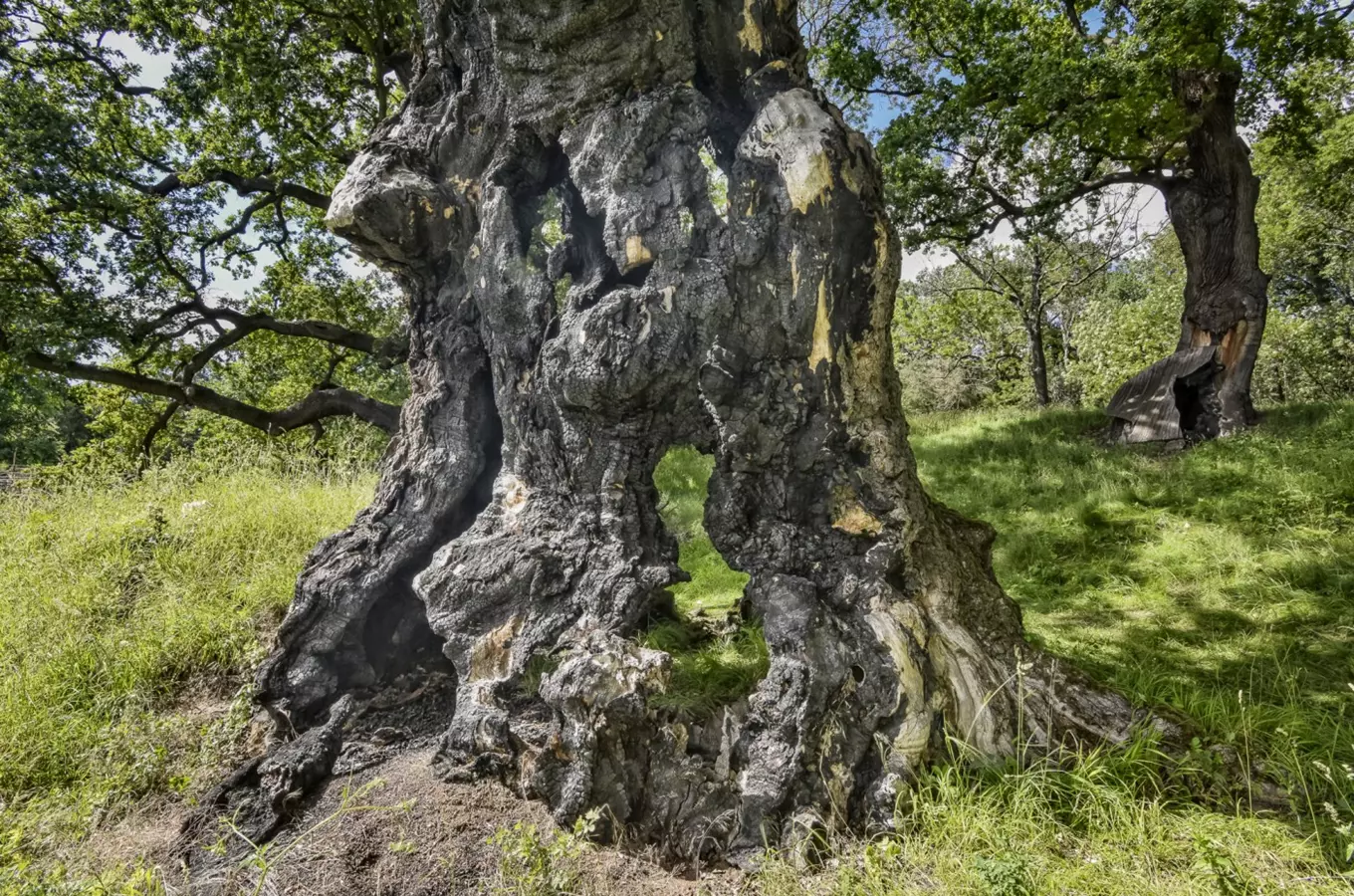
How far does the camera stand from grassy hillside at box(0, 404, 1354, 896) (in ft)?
6.25

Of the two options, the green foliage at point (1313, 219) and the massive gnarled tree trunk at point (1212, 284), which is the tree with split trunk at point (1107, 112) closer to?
the massive gnarled tree trunk at point (1212, 284)

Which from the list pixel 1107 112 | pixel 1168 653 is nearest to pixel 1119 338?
pixel 1107 112

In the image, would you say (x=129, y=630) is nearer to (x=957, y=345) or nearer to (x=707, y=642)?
(x=707, y=642)

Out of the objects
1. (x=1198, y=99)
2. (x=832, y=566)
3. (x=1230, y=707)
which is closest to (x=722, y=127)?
(x=832, y=566)

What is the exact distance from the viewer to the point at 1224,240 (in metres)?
7.94

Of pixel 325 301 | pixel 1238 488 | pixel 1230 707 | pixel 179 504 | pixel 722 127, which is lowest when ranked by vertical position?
pixel 1230 707

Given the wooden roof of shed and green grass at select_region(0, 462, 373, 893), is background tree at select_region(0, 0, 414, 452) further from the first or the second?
the wooden roof of shed

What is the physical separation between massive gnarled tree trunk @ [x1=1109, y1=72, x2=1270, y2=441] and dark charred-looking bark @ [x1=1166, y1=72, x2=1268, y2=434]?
10 mm

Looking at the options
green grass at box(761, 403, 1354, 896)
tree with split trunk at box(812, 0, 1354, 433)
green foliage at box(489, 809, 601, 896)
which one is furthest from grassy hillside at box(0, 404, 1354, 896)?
tree with split trunk at box(812, 0, 1354, 433)

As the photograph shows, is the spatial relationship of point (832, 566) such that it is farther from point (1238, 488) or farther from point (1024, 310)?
point (1024, 310)

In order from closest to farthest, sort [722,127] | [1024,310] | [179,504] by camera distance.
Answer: [722,127] → [179,504] → [1024,310]

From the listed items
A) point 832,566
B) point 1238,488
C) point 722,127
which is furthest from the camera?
point 1238,488

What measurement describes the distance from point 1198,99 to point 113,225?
1435 cm

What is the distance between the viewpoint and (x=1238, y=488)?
20.0 feet
